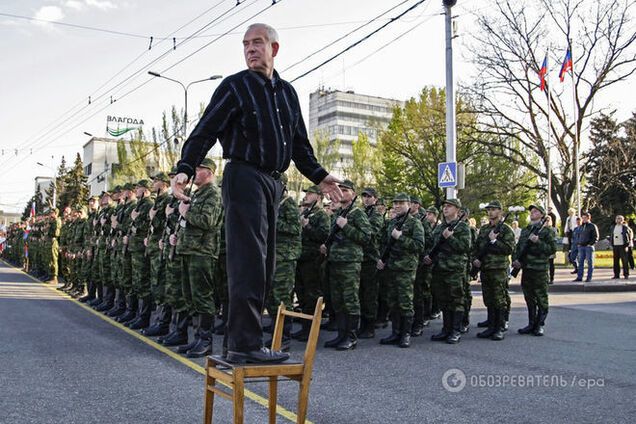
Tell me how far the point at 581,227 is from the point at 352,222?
11978 millimetres

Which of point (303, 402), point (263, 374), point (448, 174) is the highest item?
point (448, 174)

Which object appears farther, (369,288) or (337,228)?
(369,288)

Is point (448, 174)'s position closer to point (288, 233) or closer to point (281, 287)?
point (288, 233)

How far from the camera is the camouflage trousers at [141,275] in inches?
383

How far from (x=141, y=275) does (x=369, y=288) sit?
3.41 m

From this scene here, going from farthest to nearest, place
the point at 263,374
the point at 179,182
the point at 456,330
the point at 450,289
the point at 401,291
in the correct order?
the point at 450,289 < the point at 456,330 < the point at 401,291 < the point at 179,182 < the point at 263,374

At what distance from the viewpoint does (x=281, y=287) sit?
817 cm

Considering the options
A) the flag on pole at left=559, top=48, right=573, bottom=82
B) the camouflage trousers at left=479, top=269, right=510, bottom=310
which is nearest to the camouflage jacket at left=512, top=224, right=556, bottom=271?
the camouflage trousers at left=479, top=269, right=510, bottom=310

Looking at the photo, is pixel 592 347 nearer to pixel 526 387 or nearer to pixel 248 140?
pixel 526 387

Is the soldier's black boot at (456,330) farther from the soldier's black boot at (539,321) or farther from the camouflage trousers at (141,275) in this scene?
the camouflage trousers at (141,275)

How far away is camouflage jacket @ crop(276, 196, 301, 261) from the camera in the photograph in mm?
8289

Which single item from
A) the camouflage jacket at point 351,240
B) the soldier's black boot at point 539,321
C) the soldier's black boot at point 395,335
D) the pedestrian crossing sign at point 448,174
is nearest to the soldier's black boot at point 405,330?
the soldier's black boot at point 395,335

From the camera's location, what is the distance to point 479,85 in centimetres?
3027

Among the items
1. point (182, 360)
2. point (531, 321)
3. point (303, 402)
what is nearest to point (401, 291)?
point (531, 321)
